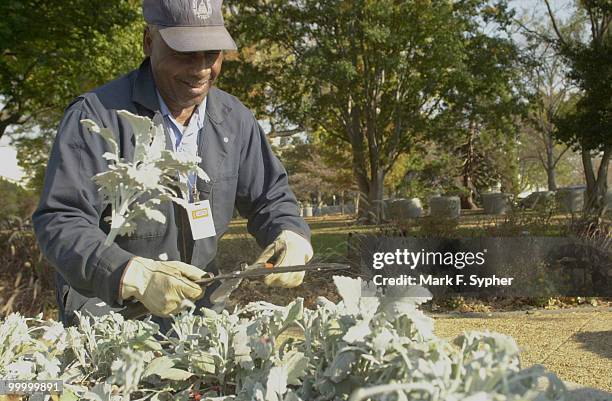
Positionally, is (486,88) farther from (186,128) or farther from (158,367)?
(158,367)

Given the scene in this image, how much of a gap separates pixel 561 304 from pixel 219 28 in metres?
6.40

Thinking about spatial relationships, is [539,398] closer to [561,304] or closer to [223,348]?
[223,348]

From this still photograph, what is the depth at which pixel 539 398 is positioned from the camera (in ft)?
2.67

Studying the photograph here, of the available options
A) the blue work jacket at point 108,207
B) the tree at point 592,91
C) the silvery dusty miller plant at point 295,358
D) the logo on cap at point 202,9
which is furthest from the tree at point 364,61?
the silvery dusty miller plant at point 295,358

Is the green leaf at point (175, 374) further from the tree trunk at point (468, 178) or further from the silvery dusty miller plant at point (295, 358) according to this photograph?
the tree trunk at point (468, 178)

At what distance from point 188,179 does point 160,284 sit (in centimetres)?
60

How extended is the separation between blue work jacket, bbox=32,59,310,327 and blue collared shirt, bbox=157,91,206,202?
Result: 24 mm

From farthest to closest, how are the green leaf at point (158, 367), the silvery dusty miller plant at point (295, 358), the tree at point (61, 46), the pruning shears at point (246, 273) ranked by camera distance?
the tree at point (61, 46)
the pruning shears at point (246, 273)
the green leaf at point (158, 367)
the silvery dusty miller plant at point (295, 358)

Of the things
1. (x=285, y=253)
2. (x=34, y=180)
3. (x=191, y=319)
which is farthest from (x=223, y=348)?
(x=34, y=180)

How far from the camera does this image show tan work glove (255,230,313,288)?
1.77m

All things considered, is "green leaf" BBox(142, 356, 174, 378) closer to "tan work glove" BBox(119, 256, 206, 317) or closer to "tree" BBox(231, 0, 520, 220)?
"tan work glove" BBox(119, 256, 206, 317)

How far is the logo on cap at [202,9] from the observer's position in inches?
71.2

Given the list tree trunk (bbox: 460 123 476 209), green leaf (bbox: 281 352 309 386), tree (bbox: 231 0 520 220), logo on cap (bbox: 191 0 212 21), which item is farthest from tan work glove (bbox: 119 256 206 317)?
tree trunk (bbox: 460 123 476 209)

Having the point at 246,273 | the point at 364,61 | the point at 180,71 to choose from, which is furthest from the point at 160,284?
the point at 364,61
